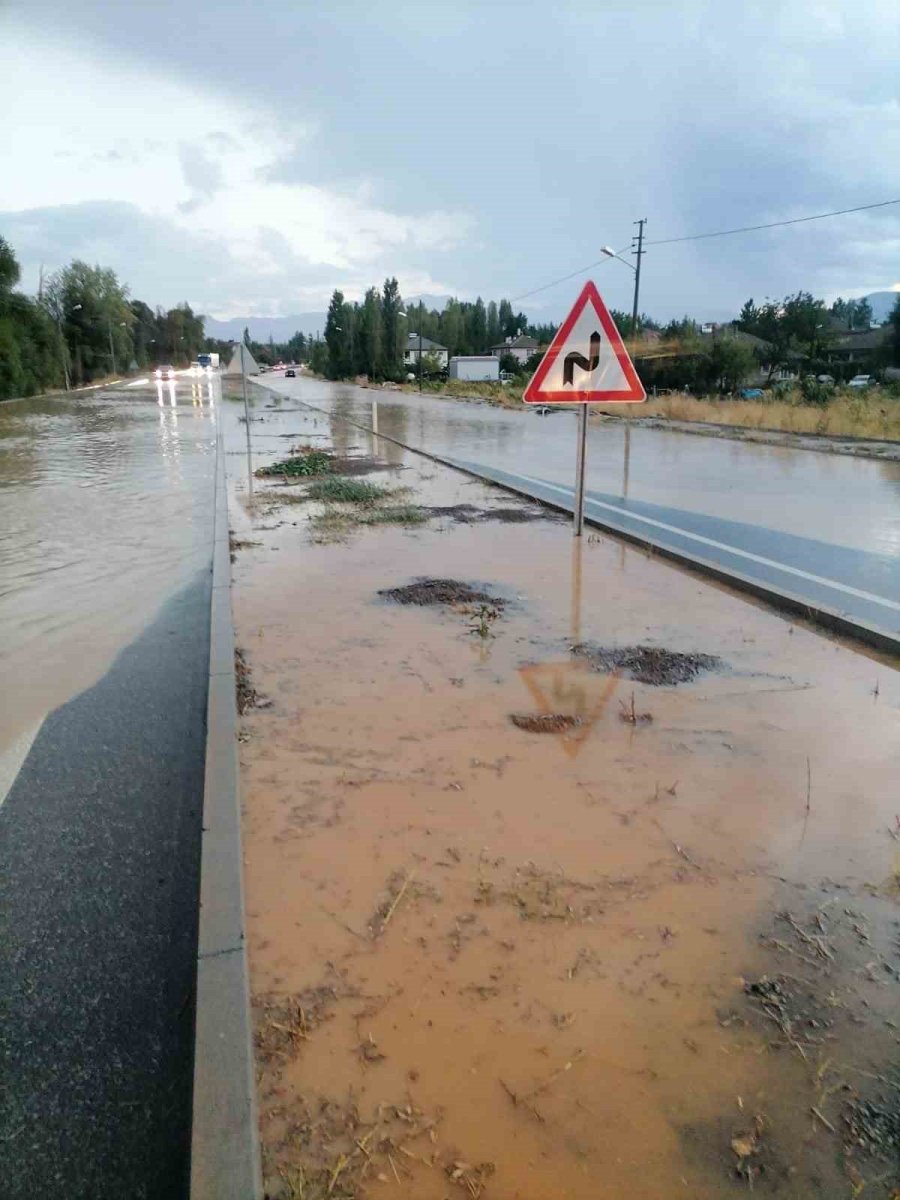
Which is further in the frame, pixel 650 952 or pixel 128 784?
pixel 128 784

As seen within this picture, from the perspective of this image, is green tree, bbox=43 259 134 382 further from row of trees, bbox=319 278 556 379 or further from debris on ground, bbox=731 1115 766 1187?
debris on ground, bbox=731 1115 766 1187

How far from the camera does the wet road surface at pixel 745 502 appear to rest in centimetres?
757

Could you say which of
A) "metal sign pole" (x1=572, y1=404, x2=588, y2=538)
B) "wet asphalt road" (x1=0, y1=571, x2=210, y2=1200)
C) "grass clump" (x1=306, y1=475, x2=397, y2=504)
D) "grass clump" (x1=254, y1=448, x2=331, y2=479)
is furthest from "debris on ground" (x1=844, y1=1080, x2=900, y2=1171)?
"grass clump" (x1=254, y1=448, x2=331, y2=479)

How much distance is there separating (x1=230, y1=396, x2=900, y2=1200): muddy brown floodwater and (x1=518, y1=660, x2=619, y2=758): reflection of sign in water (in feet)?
0.08

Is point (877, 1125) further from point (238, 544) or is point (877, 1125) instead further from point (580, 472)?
point (238, 544)

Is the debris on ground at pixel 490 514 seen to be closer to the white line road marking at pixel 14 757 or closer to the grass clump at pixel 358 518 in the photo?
the grass clump at pixel 358 518

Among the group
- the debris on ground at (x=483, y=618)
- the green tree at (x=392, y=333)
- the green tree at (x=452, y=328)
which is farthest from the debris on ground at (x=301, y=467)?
the green tree at (x=452, y=328)

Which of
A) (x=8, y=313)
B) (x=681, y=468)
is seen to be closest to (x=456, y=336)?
(x=8, y=313)

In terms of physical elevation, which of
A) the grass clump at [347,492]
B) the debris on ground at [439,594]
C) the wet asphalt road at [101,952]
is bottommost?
the wet asphalt road at [101,952]

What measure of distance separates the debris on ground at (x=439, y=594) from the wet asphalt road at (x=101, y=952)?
2.37 metres

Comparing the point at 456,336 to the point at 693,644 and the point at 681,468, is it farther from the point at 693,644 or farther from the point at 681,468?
the point at 693,644

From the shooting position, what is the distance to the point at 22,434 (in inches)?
1030

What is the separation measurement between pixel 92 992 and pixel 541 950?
5.02ft

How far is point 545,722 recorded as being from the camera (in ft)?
15.1
